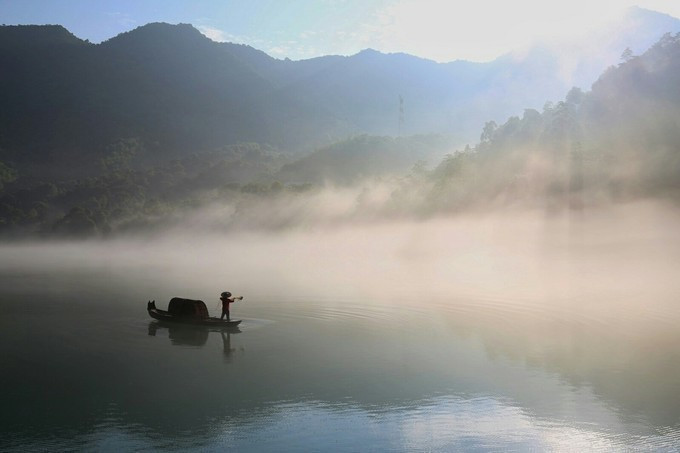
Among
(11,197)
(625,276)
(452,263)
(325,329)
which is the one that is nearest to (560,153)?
(452,263)

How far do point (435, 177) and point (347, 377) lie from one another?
115707 millimetres

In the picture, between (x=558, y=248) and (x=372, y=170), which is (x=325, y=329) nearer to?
(x=558, y=248)

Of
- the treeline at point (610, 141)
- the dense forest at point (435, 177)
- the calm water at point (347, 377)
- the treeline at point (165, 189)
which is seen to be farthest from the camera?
the treeline at point (165, 189)

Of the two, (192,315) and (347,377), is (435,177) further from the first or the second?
(347,377)

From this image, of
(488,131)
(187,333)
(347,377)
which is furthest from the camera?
(488,131)

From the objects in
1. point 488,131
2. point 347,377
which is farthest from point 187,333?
point 488,131

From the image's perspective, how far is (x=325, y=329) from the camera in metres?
34.1

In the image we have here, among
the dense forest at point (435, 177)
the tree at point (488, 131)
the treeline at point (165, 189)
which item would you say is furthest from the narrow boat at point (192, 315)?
the treeline at point (165, 189)

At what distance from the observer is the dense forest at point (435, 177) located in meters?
102

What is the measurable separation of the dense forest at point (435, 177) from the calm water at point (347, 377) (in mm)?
64234

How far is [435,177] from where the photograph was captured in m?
136

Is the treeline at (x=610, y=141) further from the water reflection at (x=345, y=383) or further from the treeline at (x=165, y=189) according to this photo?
the water reflection at (x=345, y=383)

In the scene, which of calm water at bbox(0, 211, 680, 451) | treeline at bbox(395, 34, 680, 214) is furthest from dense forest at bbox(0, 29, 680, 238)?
calm water at bbox(0, 211, 680, 451)

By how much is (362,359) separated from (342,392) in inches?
204
